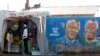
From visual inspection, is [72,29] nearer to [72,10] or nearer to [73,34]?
[73,34]

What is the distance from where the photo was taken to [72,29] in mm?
21562

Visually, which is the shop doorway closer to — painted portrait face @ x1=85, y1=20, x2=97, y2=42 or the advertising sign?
the advertising sign

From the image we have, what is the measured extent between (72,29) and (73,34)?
306 millimetres

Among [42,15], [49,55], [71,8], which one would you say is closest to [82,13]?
[71,8]

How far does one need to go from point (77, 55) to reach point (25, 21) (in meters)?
3.76

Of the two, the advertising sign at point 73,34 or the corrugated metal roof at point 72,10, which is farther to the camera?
the corrugated metal roof at point 72,10

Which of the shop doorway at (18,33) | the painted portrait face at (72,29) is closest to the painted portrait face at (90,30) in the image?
the painted portrait face at (72,29)

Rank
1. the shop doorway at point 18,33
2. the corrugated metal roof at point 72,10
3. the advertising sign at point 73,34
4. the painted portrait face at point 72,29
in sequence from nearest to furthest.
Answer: the advertising sign at point 73,34
the painted portrait face at point 72,29
the shop doorway at point 18,33
the corrugated metal roof at point 72,10

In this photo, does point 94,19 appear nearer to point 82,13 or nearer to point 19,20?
point 19,20

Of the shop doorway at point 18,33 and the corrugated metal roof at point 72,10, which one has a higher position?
the corrugated metal roof at point 72,10

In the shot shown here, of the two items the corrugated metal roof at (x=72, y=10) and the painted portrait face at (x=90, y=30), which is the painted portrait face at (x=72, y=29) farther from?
the corrugated metal roof at (x=72, y=10)

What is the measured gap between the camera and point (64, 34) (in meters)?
21.5

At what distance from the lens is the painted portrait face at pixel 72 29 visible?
21438 millimetres

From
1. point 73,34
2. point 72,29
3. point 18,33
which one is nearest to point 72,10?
point 18,33
